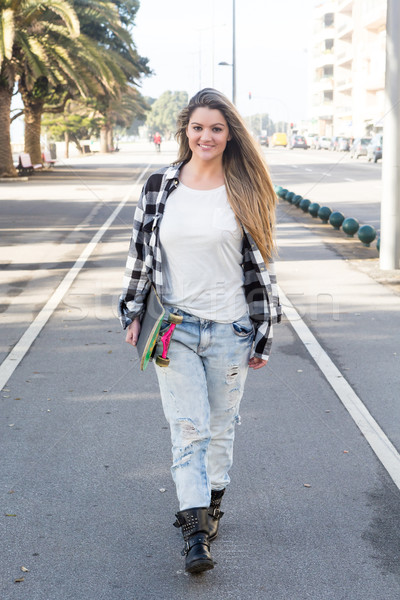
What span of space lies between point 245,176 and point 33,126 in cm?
3514

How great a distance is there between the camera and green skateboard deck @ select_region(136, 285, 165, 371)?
347cm

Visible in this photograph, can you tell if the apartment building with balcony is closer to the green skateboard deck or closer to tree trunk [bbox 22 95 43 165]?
tree trunk [bbox 22 95 43 165]

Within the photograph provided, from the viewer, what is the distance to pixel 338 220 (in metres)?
16.2

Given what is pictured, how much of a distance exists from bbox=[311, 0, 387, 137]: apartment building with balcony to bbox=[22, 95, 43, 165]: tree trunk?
43162 mm

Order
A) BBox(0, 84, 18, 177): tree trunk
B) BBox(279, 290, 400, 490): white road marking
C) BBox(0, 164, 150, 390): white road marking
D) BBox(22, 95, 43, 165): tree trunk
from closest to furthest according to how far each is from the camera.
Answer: BBox(279, 290, 400, 490): white road marking < BBox(0, 164, 150, 390): white road marking < BBox(0, 84, 18, 177): tree trunk < BBox(22, 95, 43, 165): tree trunk

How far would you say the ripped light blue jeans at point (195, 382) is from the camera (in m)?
3.47

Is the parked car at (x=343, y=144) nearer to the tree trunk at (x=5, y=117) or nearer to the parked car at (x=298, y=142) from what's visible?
the parked car at (x=298, y=142)

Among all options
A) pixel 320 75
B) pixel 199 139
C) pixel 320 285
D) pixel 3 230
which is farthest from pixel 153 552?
pixel 320 75

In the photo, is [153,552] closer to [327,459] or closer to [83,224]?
[327,459]

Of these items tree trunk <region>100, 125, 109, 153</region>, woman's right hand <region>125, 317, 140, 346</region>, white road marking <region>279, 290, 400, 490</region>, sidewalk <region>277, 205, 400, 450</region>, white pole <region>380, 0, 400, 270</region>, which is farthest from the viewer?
tree trunk <region>100, 125, 109, 153</region>

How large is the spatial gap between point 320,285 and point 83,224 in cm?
809

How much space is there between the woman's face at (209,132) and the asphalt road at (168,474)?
5.60 feet

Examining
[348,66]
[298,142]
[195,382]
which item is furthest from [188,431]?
[348,66]

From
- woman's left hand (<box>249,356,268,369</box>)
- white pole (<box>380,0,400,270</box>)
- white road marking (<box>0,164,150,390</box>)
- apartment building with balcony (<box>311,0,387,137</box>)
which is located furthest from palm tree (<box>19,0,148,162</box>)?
apartment building with balcony (<box>311,0,387,137</box>)
